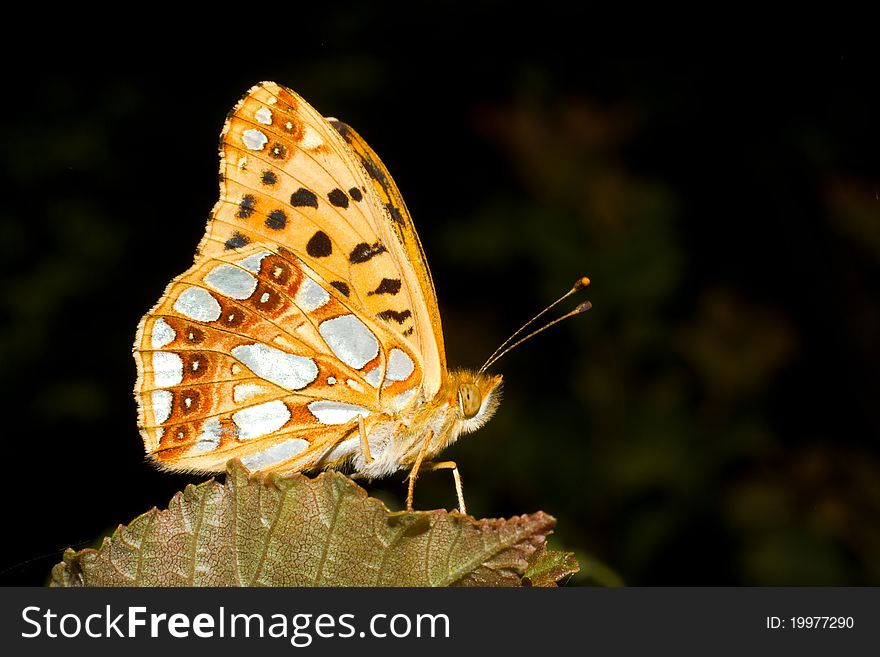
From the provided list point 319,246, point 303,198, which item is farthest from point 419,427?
point 303,198

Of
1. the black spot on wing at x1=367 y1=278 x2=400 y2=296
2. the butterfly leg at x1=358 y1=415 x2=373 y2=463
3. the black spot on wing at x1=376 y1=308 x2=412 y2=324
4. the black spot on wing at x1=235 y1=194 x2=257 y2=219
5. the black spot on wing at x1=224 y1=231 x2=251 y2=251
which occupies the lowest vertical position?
the butterfly leg at x1=358 y1=415 x2=373 y2=463

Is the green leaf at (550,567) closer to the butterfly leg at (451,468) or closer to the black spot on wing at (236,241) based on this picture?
the butterfly leg at (451,468)

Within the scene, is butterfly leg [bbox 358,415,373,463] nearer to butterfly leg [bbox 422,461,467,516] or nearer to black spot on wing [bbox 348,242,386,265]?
butterfly leg [bbox 422,461,467,516]

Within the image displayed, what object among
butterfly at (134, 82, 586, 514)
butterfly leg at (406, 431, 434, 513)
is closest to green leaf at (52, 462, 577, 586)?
butterfly leg at (406, 431, 434, 513)

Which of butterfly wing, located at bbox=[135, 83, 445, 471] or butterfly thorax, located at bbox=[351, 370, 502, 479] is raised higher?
butterfly wing, located at bbox=[135, 83, 445, 471]

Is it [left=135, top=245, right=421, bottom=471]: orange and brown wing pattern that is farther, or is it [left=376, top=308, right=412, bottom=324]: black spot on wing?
[left=376, top=308, right=412, bottom=324]: black spot on wing

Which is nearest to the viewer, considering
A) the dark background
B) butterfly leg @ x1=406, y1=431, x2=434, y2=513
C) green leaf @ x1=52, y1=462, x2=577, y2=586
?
green leaf @ x1=52, y1=462, x2=577, y2=586

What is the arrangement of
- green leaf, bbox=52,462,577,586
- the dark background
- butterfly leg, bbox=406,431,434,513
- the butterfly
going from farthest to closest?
the dark background, the butterfly, butterfly leg, bbox=406,431,434,513, green leaf, bbox=52,462,577,586

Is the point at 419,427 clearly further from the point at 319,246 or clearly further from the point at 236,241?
the point at 236,241
